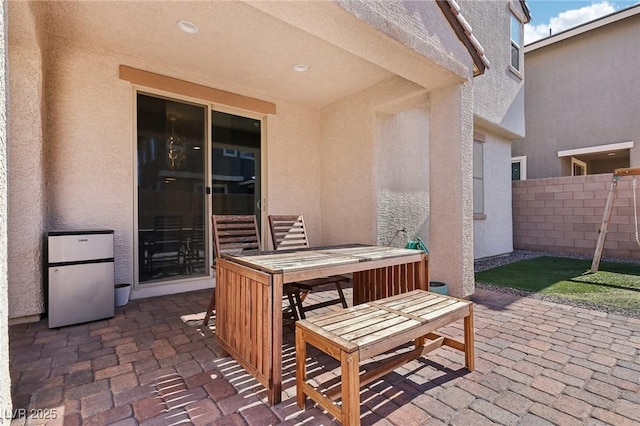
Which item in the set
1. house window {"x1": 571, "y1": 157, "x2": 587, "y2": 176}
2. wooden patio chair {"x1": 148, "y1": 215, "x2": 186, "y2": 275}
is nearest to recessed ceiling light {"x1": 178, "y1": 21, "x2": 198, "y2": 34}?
wooden patio chair {"x1": 148, "y1": 215, "x2": 186, "y2": 275}

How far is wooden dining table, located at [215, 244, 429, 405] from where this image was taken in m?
1.73

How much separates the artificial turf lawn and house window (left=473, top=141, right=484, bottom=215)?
128 cm

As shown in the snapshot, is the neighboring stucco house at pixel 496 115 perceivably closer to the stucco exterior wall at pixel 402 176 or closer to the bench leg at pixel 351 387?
the stucco exterior wall at pixel 402 176

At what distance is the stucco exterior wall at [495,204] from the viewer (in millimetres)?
6325

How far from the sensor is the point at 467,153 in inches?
143

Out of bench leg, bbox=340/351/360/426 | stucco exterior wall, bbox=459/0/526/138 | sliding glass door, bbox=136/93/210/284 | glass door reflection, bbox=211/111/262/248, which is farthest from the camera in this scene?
stucco exterior wall, bbox=459/0/526/138

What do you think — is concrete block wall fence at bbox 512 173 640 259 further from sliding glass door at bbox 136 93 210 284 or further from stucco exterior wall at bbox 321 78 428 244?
sliding glass door at bbox 136 93 210 284

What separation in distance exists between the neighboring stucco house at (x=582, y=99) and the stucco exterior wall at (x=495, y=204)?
380 centimetres

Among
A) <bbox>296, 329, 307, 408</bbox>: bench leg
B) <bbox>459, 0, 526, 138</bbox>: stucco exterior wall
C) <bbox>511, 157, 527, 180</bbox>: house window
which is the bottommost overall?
<bbox>296, 329, 307, 408</bbox>: bench leg

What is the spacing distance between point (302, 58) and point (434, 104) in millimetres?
1724

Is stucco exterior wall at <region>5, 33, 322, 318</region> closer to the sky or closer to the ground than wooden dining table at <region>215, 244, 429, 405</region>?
closer to the sky

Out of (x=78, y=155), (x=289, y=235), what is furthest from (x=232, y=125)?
(x=289, y=235)

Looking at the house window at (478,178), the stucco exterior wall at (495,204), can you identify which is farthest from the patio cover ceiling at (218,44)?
the stucco exterior wall at (495,204)

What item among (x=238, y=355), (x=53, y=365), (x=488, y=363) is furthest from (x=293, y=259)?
(x=53, y=365)
